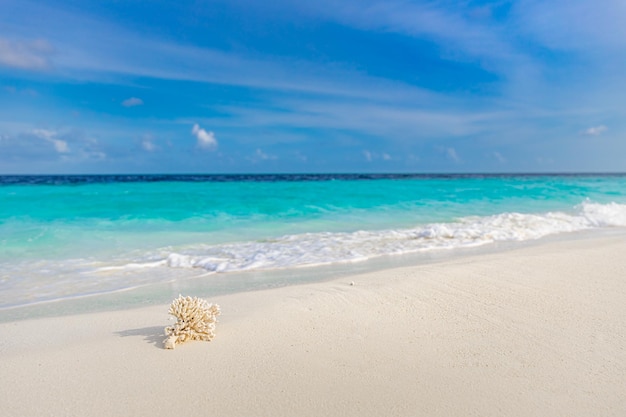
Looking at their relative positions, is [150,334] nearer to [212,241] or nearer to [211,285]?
[211,285]

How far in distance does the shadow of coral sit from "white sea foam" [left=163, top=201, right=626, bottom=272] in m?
2.88

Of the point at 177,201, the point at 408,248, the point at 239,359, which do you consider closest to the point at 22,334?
the point at 239,359

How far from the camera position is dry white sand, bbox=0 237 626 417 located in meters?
2.52

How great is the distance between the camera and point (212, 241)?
9.73 metres

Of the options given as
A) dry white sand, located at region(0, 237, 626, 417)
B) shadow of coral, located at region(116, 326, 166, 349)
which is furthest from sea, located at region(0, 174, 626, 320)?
dry white sand, located at region(0, 237, 626, 417)

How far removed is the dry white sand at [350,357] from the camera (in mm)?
2516

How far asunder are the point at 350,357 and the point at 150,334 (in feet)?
5.74

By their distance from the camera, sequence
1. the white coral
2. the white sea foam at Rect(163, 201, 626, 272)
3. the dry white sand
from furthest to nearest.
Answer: the white sea foam at Rect(163, 201, 626, 272), the white coral, the dry white sand

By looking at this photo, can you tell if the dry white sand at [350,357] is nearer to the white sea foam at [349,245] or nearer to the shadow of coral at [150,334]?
the shadow of coral at [150,334]

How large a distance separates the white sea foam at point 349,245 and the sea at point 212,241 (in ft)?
0.08

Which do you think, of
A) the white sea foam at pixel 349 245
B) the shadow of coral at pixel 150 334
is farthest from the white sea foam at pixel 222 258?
the shadow of coral at pixel 150 334

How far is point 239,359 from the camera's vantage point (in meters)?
3.11

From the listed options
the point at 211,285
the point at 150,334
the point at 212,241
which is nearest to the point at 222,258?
the point at 211,285

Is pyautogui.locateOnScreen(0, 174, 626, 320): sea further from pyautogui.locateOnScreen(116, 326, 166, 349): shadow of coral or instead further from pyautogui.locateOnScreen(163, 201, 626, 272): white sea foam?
pyautogui.locateOnScreen(116, 326, 166, 349): shadow of coral
